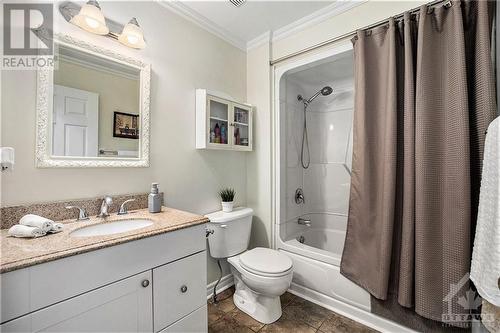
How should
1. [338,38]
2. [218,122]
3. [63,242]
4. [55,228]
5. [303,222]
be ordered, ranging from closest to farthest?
[63,242] → [55,228] → [338,38] → [218,122] → [303,222]

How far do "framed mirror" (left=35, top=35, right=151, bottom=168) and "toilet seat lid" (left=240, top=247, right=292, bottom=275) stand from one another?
995mm

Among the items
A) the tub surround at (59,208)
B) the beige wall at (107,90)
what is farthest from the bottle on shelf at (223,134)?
the tub surround at (59,208)

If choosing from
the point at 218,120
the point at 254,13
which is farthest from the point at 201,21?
the point at 218,120

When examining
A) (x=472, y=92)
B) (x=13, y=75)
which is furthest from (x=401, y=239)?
(x=13, y=75)

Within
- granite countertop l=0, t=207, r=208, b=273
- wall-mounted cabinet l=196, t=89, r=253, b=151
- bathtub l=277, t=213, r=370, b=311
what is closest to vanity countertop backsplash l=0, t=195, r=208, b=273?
granite countertop l=0, t=207, r=208, b=273

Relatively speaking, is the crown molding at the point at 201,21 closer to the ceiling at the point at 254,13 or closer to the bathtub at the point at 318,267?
the ceiling at the point at 254,13

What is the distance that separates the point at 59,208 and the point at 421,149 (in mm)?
2036

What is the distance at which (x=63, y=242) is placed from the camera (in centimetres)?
88

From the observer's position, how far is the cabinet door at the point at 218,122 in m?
1.86

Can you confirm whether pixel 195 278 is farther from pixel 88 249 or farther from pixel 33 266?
pixel 33 266

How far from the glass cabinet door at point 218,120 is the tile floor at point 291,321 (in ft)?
4.41

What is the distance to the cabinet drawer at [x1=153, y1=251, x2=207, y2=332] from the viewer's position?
3.50ft

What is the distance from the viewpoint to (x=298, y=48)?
78.9 inches

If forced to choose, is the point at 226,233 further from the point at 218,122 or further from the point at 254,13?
the point at 254,13
